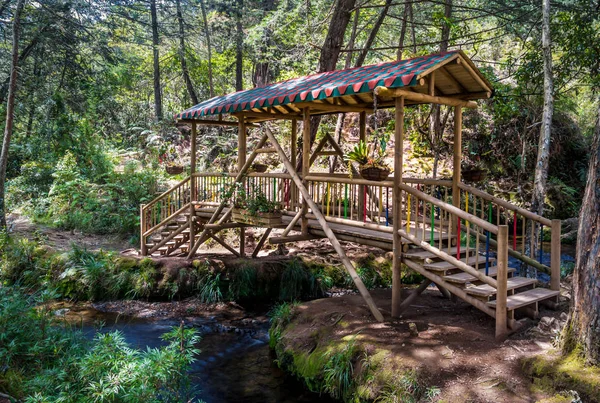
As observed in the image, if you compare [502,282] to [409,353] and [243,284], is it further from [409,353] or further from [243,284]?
[243,284]

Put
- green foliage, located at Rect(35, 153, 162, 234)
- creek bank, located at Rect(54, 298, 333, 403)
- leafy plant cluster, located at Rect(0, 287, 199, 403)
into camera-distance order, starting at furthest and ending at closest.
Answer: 1. green foliage, located at Rect(35, 153, 162, 234)
2. creek bank, located at Rect(54, 298, 333, 403)
3. leafy plant cluster, located at Rect(0, 287, 199, 403)

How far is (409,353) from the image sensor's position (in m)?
5.35

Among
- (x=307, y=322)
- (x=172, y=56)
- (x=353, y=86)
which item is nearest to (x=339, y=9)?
(x=353, y=86)

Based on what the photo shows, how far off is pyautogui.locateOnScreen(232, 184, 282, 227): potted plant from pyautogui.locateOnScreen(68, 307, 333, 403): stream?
6.74ft

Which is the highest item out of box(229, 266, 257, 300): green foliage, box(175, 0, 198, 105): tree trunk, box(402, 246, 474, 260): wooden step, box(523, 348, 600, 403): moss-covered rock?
box(175, 0, 198, 105): tree trunk

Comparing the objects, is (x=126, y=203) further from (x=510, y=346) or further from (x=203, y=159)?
(x=510, y=346)

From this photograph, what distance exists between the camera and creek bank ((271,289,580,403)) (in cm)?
468

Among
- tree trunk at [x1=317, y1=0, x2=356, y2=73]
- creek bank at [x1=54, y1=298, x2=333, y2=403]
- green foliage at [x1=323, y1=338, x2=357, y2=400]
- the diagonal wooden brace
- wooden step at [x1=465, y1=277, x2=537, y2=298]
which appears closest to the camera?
green foliage at [x1=323, y1=338, x2=357, y2=400]

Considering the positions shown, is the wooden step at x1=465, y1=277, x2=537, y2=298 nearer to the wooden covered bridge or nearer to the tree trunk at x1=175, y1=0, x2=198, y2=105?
the wooden covered bridge

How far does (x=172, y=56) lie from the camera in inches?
823

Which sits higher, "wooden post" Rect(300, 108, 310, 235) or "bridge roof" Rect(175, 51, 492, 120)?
"bridge roof" Rect(175, 51, 492, 120)

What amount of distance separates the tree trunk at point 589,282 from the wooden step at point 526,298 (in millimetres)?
774

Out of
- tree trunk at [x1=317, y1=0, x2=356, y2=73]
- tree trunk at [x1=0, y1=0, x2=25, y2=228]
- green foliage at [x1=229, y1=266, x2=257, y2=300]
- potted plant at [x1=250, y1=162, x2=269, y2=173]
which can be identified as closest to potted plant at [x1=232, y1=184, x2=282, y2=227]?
potted plant at [x1=250, y1=162, x2=269, y2=173]

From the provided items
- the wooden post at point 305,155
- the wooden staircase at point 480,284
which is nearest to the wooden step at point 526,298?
the wooden staircase at point 480,284
